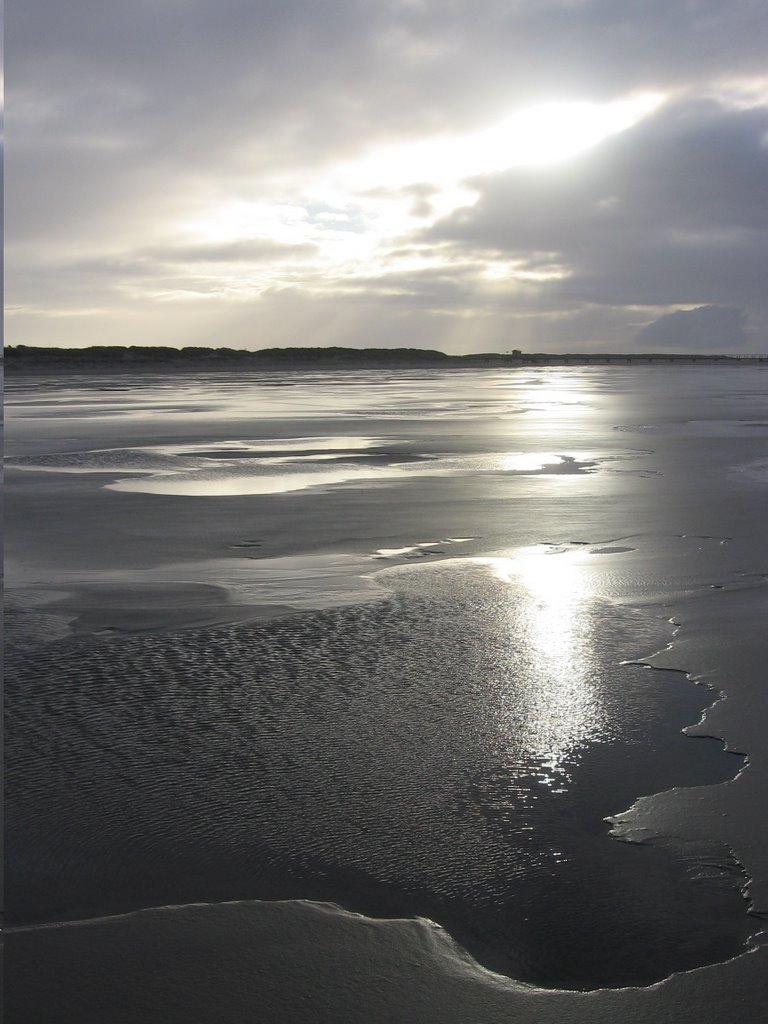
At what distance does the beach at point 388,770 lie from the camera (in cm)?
281

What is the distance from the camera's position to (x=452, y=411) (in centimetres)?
2862

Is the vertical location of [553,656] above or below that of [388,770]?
above

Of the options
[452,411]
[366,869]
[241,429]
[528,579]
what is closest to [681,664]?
[528,579]

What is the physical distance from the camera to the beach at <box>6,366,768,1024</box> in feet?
9.23

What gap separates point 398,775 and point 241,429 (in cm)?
1790

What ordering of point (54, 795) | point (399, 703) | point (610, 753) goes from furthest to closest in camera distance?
point (399, 703)
point (610, 753)
point (54, 795)

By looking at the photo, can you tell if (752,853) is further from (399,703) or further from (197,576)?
(197,576)

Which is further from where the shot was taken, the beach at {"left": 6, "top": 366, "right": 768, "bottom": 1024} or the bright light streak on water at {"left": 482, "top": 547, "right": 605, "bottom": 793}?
the bright light streak on water at {"left": 482, "top": 547, "right": 605, "bottom": 793}

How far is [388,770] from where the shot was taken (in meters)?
4.02

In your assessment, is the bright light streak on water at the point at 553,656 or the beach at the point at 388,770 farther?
the bright light streak on water at the point at 553,656

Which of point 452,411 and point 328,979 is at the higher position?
point 452,411

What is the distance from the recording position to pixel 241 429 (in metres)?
21.4

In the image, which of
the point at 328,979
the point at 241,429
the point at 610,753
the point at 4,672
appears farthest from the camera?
the point at 241,429

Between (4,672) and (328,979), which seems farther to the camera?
(4,672)
